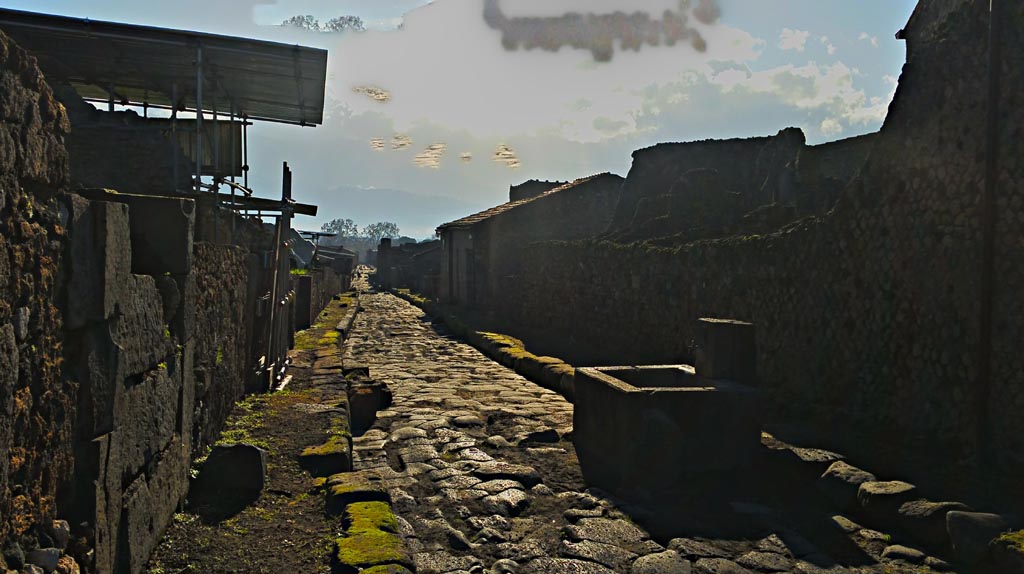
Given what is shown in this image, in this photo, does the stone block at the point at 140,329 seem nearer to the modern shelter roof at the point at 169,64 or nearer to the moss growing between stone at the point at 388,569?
the moss growing between stone at the point at 388,569

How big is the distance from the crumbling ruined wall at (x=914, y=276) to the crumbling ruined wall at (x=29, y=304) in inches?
225

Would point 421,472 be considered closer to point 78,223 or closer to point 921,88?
point 78,223

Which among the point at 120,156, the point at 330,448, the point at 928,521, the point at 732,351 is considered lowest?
the point at 928,521

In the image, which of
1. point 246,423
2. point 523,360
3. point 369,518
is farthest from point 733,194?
point 369,518

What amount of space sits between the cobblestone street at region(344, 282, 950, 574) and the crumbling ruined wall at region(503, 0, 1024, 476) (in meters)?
1.64

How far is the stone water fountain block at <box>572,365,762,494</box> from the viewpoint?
585 centimetres

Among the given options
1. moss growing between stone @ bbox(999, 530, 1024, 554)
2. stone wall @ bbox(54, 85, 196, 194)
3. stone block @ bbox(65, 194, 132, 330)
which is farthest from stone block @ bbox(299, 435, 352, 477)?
stone wall @ bbox(54, 85, 196, 194)

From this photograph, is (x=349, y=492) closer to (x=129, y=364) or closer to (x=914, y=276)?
(x=129, y=364)

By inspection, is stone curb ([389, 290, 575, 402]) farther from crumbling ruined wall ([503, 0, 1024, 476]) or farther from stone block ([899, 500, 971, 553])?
stone block ([899, 500, 971, 553])

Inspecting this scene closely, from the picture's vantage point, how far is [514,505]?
5.38 meters

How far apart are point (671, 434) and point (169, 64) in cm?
774

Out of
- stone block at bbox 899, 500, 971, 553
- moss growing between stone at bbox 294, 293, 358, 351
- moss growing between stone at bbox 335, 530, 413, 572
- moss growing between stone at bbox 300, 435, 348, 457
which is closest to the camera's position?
moss growing between stone at bbox 335, 530, 413, 572

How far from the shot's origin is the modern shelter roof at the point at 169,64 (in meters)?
8.13

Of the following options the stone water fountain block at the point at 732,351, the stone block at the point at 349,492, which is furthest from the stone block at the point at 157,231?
the stone water fountain block at the point at 732,351
